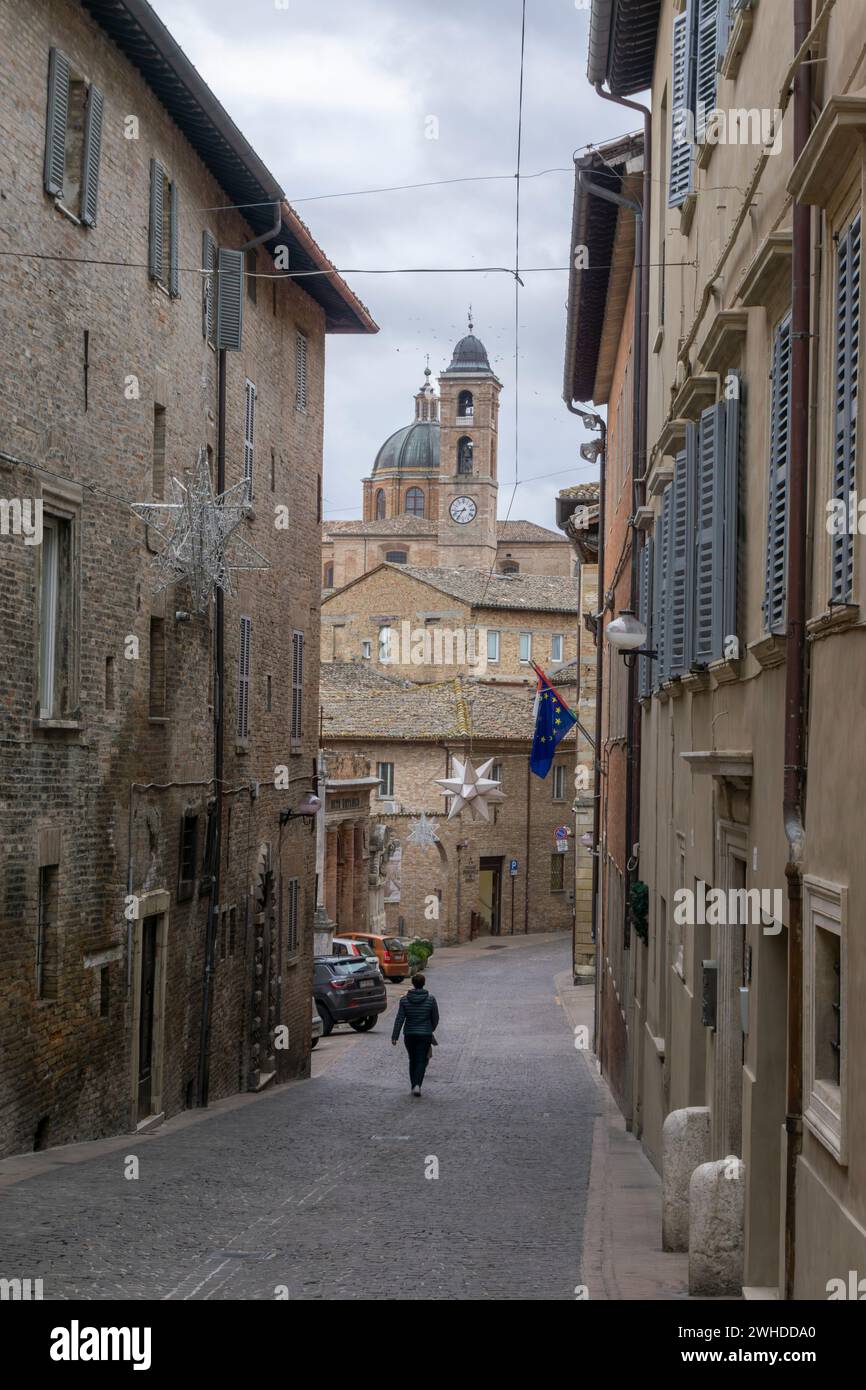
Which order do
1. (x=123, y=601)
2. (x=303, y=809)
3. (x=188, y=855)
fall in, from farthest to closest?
(x=303, y=809)
(x=188, y=855)
(x=123, y=601)

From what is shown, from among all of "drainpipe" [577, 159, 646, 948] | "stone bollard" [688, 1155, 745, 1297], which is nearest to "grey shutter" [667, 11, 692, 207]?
"drainpipe" [577, 159, 646, 948]

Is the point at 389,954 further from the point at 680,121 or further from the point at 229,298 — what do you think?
the point at 680,121

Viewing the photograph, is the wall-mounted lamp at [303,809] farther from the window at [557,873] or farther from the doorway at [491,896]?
the window at [557,873]

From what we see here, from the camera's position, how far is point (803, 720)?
24.9 ft

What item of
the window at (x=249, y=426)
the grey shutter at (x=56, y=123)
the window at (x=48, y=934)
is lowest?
the window at (x=48, y=934)

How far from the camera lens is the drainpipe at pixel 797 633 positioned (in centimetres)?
749

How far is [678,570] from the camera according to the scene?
41.4 feet

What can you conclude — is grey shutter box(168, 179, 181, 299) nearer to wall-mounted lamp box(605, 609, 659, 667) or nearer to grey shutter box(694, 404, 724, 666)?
wall-mounted lamp box(605, 609, 659, 667)

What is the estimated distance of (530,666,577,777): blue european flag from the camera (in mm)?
31172

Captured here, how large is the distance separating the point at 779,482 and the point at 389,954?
1510 inches

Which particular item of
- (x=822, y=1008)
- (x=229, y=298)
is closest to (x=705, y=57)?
(x=822, y=1008)

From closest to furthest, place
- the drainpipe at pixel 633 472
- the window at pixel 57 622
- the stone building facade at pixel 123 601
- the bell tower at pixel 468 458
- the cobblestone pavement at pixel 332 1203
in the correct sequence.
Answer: the cobblestone pavement at pixel 332 1203
the stone building facade at pixel 123 601
the window at pixel 57 622
the drainpipe at pixel 633 472
the bell tower at pixel 468 458

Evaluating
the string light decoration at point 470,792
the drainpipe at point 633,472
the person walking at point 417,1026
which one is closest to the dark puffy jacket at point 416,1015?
the person walking at point 417,1026

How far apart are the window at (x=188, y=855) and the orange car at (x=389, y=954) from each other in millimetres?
24657
